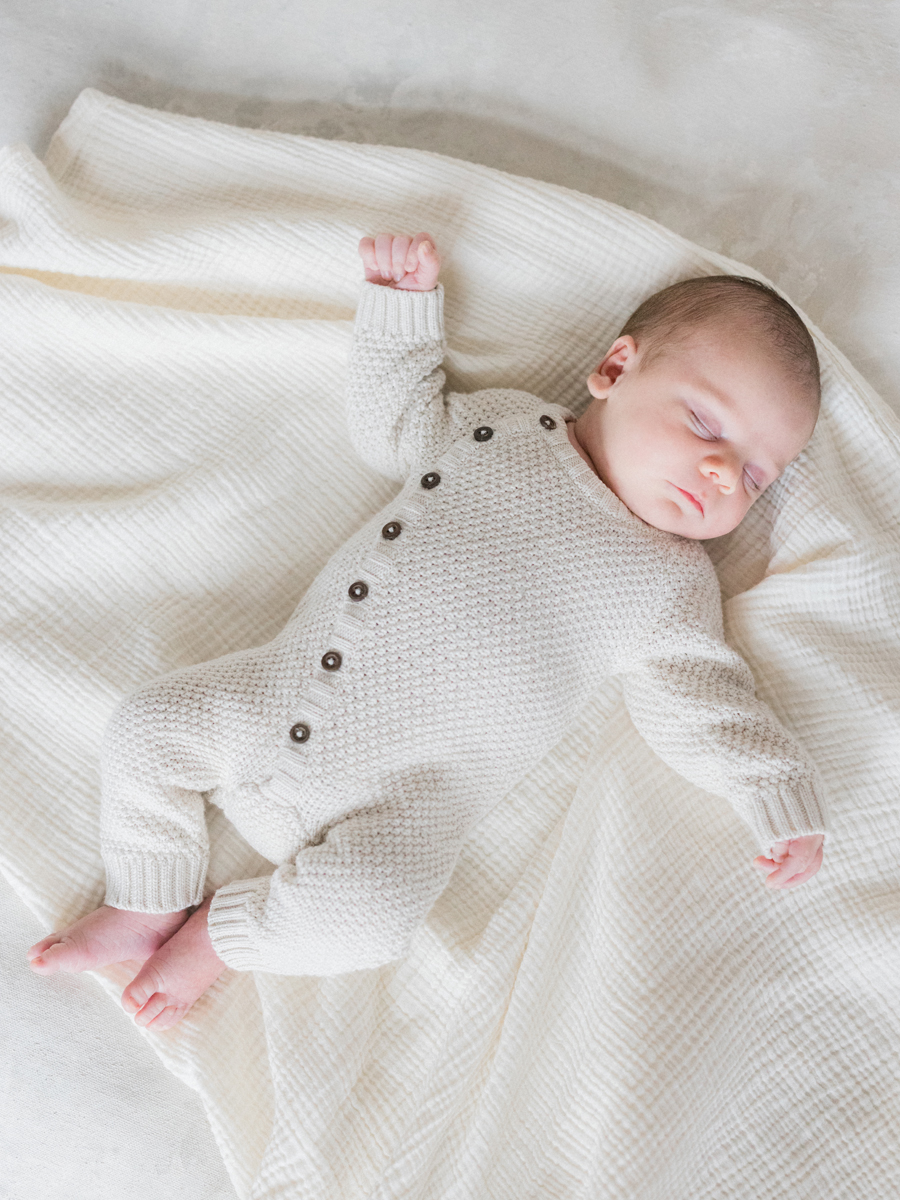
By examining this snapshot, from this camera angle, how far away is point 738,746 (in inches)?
52.0

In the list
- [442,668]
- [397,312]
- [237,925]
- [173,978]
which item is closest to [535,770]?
[442,668]

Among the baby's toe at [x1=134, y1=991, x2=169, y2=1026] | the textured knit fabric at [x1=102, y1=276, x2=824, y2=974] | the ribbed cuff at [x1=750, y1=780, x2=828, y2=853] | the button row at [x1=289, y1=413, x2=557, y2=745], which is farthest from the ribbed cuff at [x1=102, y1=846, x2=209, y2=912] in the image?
the ribbed cuff at [x1=750, y1=780, x2=828, y2=853]

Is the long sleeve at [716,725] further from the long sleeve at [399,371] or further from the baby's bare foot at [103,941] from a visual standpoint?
the baby's bare foot at [103,941]

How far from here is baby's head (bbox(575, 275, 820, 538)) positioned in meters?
1.33

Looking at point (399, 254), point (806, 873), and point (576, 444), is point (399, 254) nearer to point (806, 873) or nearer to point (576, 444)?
point (576, 444)

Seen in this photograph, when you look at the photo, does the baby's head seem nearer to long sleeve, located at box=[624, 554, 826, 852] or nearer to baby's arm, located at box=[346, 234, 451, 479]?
long sleeve, located at box=[624, 554, 826, 852]

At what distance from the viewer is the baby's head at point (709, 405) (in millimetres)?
1326

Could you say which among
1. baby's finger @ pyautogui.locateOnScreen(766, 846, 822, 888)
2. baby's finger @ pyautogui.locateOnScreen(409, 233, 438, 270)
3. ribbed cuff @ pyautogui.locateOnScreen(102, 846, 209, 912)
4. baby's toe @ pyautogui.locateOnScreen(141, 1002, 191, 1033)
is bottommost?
baby's finger @ pyautogui.locateOnScreen(766, 846, 822, 888)

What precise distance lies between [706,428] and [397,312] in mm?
483

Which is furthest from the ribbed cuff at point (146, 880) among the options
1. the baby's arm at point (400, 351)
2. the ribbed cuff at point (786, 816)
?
the ribbed cuff at point (786, 816)

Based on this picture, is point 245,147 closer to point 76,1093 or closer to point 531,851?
point 531,851

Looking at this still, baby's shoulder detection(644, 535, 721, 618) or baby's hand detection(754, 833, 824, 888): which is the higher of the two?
baby's shoulder detection(644, 535, 721, 618)

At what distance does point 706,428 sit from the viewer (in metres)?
1.35

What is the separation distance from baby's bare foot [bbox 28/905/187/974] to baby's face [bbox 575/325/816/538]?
0.94 metres
